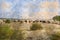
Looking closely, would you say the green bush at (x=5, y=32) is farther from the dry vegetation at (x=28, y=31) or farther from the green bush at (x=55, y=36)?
the green bush at (x=55, y=36)

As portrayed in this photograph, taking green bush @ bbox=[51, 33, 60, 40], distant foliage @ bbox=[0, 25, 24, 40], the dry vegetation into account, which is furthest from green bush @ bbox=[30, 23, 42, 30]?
green bush @ bbox=[51, 33, 60, 40]

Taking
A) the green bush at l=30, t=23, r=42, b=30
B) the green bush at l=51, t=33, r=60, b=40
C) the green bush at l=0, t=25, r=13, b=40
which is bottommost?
the green bush at l=51, t=33, r=60, b=40

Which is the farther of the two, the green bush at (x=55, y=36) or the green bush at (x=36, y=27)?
the green bush at (x=36, y=27)

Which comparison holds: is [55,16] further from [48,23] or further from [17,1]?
[17,1]

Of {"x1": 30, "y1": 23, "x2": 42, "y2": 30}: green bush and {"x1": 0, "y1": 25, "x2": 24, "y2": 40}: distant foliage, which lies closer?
{"x1": 0, "y1": 25, "x2": 24, "y2": 40}: distant foliage

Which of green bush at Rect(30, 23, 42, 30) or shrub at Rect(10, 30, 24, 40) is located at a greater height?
green bush at Rect(30, 23, 42, 30)

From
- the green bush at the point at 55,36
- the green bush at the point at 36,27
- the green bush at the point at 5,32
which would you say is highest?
the green bush at the point at 36,27

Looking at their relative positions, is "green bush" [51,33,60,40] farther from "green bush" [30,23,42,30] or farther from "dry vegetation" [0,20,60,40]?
"green bush" [30,23,42,30]

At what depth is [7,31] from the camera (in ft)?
57.7

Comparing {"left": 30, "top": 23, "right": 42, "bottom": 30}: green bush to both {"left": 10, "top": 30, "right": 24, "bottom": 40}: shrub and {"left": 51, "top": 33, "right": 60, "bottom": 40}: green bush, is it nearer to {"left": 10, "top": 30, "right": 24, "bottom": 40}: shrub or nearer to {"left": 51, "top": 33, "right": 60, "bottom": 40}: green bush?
{"left": 10, "top": 30, "right": 24, "bottom": 40}: shrub

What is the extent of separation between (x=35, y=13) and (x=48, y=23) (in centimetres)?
120

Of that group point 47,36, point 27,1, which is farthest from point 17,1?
point 47,36

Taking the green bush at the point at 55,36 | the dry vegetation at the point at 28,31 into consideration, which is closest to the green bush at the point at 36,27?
the dry vegetation at the point at 28,31

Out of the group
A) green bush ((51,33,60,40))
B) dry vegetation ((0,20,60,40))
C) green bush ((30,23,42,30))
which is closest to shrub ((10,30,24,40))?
dry vegetation ((0,20,60,40))
